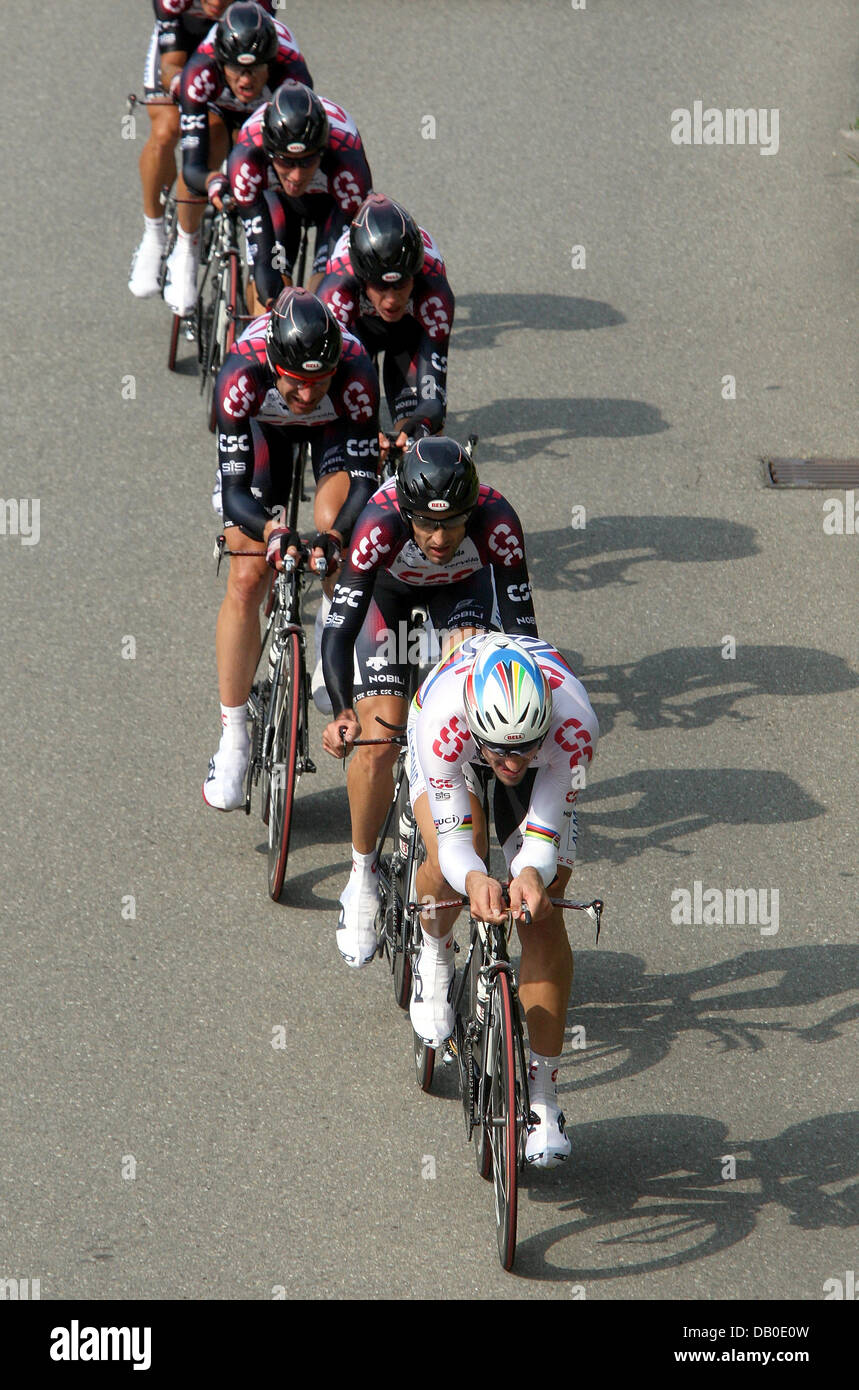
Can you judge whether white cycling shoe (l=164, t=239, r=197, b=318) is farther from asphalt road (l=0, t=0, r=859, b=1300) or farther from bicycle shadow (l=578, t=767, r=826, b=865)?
bicycle shadow (l=578, t=767, r=826, b=865)

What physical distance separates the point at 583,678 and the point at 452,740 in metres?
3.61

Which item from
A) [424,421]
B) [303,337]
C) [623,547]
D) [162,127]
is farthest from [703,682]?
[162,127]

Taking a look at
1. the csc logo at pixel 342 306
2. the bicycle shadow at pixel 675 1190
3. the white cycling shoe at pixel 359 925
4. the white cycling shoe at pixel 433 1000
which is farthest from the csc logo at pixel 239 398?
the bicycle shadow at pixel 675 1190

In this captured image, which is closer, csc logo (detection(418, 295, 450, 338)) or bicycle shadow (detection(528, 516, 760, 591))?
csc logo (detection(418, 295, 450, 338))

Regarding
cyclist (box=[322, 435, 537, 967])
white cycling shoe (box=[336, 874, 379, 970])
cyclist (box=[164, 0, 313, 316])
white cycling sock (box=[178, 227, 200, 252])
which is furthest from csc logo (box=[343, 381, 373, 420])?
white cycling sock (box=[178, 227, 200, 252])

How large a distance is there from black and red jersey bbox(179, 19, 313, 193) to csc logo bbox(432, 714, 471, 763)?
6045 millimetres

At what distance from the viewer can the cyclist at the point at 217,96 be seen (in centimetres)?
1029

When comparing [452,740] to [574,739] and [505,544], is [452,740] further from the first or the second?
[505,544]

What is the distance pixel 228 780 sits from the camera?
7758 mm

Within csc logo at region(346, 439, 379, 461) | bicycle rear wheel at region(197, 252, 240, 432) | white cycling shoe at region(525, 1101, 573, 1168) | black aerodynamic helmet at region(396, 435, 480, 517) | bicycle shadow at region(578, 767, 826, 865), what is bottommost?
white cycling shoe at region(525, 1101, 573, 1168)

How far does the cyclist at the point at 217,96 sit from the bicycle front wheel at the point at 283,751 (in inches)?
158

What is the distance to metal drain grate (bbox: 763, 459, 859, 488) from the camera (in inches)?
424

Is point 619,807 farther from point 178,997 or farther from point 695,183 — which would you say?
point 695,183

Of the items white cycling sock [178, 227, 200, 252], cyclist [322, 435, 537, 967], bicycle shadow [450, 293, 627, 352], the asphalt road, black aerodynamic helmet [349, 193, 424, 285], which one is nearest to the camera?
the asphalt road
